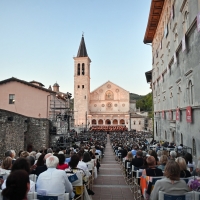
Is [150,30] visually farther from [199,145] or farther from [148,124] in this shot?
[148,124]

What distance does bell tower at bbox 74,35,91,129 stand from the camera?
70338mm

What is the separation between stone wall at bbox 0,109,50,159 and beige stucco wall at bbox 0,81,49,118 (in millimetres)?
6018

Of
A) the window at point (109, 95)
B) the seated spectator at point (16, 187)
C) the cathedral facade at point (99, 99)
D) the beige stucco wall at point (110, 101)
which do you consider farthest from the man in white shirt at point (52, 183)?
the window at point (109, 95)

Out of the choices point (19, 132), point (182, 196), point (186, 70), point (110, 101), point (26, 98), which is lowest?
point (182, 196)

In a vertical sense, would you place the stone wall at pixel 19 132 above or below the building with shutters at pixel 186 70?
below

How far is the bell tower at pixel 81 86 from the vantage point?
70338mm

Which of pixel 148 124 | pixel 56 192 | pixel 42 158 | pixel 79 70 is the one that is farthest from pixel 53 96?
pixel 148 124

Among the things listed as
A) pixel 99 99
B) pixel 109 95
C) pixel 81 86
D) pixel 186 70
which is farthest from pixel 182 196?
pixel 109 95

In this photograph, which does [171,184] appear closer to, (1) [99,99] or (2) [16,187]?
(2) [16,187]

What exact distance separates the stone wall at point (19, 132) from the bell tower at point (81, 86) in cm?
4840

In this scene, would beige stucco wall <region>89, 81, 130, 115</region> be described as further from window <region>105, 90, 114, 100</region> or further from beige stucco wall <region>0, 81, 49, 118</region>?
beige stucco wall <region>0, 81, 49, 118</region>

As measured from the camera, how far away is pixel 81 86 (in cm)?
7306

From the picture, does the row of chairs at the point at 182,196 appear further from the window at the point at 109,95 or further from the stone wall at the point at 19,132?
the window at the point at 109,95

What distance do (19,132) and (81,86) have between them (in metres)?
57.2
